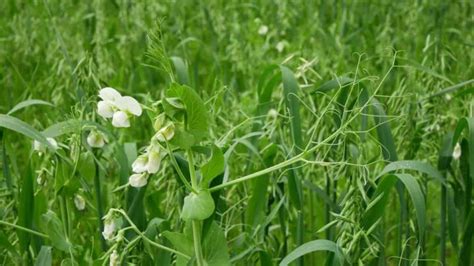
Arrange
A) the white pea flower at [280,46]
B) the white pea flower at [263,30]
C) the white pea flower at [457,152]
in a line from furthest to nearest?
1. the white pea flower at [263,30]
2. the white pea flower at [280,46]
3. the white pea flower at [457,152]

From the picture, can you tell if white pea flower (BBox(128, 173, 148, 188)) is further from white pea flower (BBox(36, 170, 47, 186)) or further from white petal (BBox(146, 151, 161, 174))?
white pea flower (BBox(36, 170, 47, 186))

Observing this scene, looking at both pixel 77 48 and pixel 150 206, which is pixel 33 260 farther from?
pixel 77 48

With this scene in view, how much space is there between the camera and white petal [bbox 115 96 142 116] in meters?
1.73

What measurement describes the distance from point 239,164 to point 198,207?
97 cm

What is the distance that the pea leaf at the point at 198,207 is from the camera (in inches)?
67.1

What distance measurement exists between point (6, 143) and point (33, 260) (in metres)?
0.29

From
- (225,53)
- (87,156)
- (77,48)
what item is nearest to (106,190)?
(87,156)

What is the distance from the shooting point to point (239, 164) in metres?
2.68

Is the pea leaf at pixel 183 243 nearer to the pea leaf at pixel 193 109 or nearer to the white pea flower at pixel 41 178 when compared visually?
the pea leaf at pixel 193 109

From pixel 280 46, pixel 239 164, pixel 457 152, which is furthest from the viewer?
pixel 280 46

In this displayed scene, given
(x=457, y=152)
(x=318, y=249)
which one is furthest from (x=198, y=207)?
(x=457, y=152)

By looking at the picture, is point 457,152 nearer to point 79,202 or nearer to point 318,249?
point 318,249

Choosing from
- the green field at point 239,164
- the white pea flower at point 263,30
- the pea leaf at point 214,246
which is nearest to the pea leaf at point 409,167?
the green field at point 239,164

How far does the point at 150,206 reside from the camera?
230cm
